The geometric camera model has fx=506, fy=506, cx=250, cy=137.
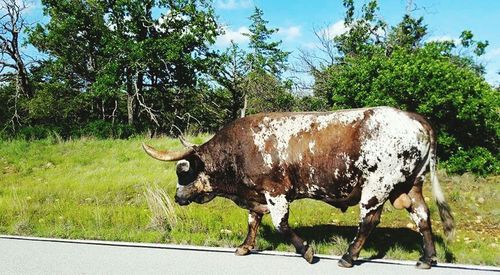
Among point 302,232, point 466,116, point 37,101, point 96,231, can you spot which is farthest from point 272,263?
point 37,101

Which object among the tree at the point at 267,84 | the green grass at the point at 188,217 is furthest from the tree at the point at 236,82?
the green grass at the point at 188,217

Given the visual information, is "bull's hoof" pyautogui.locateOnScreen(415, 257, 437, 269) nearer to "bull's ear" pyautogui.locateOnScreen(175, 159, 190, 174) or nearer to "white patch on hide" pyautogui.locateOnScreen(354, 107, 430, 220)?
"white patch on hide" pyautogui.locateOnScreen(354, 107, 430, 220)

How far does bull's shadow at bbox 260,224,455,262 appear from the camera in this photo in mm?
7349

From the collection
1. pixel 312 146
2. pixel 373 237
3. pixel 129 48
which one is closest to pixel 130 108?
pixel 129 48

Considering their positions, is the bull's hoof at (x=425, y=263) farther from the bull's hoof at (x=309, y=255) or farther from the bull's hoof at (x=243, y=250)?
the bull's hoof at (x=243, y=250)

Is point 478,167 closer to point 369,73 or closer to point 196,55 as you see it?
point 369,73

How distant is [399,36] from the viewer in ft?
101

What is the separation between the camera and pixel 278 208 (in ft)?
21.3

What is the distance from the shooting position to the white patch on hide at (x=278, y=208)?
6.47 meters

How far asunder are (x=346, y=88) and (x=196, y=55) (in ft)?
54.6

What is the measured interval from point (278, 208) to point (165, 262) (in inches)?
62.0

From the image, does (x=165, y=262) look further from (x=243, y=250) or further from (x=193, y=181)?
(x=193, y=181)

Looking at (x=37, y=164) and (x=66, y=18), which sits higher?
(x=66, y=18)

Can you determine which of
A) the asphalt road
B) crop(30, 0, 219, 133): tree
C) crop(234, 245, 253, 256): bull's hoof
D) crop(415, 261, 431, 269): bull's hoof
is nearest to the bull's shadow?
crop(234, 245, 253, 256): bull's hoof
